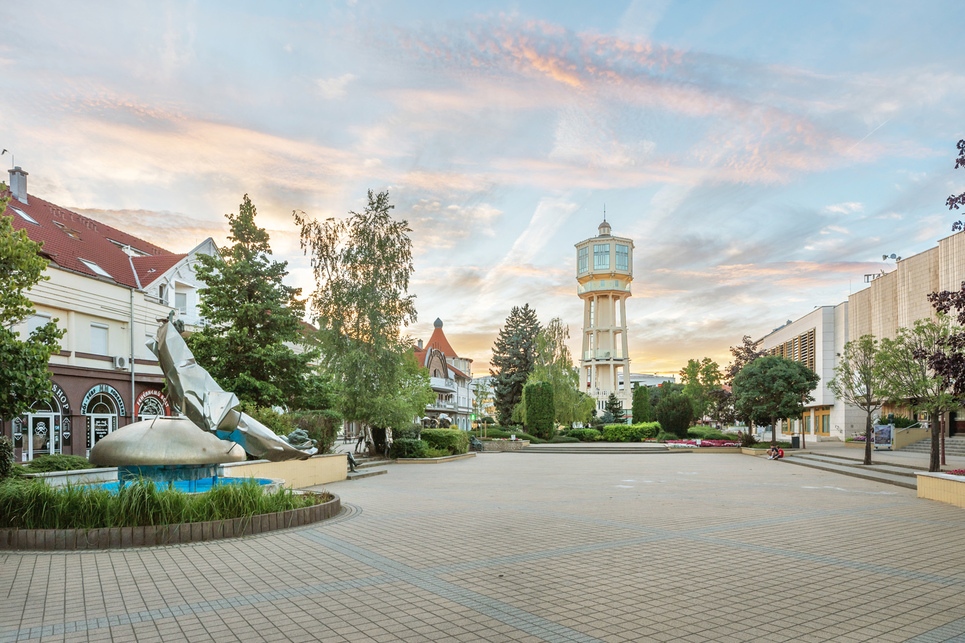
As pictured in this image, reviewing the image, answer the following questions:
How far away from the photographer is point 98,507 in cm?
908

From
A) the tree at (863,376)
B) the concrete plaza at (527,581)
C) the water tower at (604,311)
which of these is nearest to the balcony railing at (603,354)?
the water tower at (604,311)

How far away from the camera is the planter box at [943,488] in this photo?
45.2 feet

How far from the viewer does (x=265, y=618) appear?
5.73 m

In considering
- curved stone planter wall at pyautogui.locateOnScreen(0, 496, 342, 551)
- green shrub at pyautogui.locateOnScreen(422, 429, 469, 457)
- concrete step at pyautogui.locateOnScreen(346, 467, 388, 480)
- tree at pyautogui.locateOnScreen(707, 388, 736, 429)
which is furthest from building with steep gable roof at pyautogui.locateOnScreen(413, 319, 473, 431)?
curved stone planter wall at pyautogui.locateOnScreen(0, 496, 342, 551)

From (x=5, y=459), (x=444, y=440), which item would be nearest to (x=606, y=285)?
(x=444, y=440)

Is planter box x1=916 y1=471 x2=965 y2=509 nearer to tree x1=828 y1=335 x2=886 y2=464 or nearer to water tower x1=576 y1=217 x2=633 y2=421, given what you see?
tree x1=828 y1=335 x2=886 y2=464

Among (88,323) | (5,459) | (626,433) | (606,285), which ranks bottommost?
(626,433)

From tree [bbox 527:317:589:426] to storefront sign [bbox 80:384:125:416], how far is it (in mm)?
32358

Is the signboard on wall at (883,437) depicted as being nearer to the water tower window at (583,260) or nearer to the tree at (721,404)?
the tree at (721,404)

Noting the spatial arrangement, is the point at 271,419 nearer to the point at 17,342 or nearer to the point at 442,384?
the point at 17,342

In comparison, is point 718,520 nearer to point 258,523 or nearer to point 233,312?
point 258,523

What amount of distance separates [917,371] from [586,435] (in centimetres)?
2925

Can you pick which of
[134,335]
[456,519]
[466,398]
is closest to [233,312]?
[134,335]

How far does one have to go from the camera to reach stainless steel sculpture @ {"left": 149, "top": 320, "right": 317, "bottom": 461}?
13.3 meters
